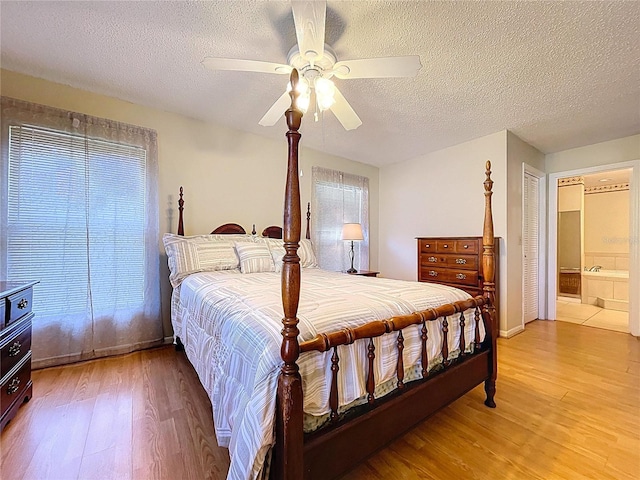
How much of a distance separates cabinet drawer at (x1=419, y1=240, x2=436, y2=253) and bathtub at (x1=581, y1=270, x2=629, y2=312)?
3729mm

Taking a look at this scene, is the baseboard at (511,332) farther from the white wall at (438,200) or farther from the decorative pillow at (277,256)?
the decorative pillow at (277,256)

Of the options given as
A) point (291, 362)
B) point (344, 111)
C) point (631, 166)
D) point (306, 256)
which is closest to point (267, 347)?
point (291, 362)

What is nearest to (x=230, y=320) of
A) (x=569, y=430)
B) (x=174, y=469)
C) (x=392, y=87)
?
(x=174, y=469)

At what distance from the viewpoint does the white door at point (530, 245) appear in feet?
12.4

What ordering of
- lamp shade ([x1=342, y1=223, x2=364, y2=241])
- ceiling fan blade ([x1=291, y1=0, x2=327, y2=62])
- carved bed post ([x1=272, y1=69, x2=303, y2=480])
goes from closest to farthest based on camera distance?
carved bed post ([x1=272, y1=69, x2=303, y2=480])
ceiling fan blade ([x1=291, y1=0, x2=327, y2=62])
lamp shade ([x1=342, y1=223, x2=364, y2=241])

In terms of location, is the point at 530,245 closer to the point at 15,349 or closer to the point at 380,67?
the point at 380,67

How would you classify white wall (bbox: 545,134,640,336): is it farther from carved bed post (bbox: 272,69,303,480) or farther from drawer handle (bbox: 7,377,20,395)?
drawer handle (bbox: 7,377,20,395)

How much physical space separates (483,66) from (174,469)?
3193 millimetres

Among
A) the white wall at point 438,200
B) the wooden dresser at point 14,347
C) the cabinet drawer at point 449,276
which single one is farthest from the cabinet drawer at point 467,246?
the wooden dresser at point 14,347

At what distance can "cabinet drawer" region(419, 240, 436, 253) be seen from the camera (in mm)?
3695

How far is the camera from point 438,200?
407 centimetres

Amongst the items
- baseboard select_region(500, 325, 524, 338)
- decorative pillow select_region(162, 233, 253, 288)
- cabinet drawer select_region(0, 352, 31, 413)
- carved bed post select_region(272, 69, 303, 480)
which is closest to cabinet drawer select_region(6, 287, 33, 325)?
cabinet drawer select_region(0, 352, 31, 413)

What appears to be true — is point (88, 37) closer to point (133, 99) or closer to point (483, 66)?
point (133, 99)

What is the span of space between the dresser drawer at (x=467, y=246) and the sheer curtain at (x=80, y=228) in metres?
3.40
